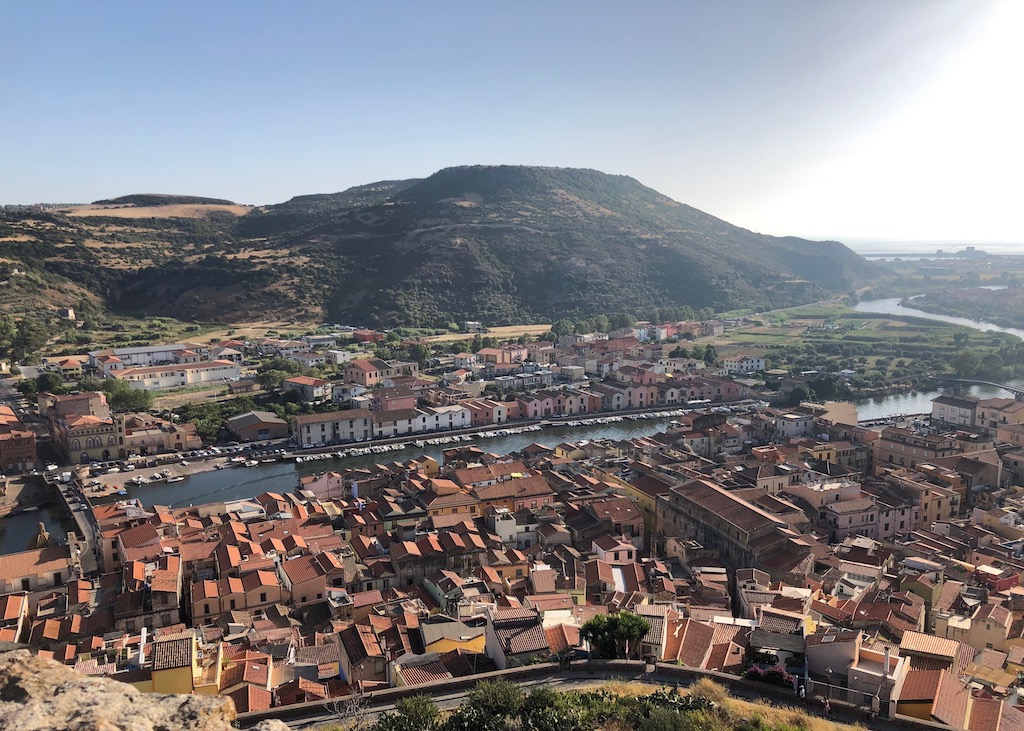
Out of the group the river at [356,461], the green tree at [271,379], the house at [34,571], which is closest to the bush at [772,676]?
the house at [34,571]

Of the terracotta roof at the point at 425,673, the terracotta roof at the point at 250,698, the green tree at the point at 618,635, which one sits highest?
the green tree at the point at 618,635

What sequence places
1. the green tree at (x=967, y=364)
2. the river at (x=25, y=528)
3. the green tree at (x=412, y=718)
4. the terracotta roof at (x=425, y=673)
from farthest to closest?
the green tree at (x=967, y=364)
the river at (x=25, y=528)
the terracotta roof at (x=425, y=673)
the green tree at (x=412, y=718)

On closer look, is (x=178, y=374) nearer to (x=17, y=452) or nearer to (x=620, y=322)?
(x=17, y=452)

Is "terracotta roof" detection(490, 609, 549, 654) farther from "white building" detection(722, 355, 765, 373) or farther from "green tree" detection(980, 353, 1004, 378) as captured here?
"green tree" detection(980, 353, 1004, 378)

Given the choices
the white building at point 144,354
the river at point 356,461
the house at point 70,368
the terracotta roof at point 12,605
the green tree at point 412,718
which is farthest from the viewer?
the white building at point 144,354

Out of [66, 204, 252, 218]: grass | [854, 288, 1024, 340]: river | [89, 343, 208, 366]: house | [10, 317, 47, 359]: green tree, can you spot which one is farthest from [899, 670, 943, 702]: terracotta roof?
[66, 204, 252, 218]: grass

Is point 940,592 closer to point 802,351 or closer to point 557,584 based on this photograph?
point 557,584

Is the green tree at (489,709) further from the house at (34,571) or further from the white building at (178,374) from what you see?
the white building at (178,374)
